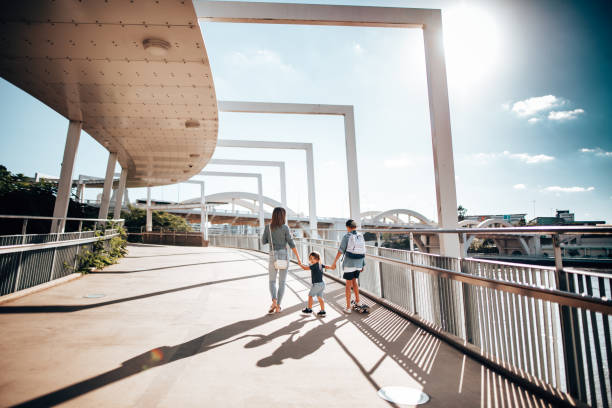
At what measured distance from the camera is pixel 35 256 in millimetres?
6652

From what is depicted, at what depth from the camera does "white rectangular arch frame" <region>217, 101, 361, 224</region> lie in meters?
10.4

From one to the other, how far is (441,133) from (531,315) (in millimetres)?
4075

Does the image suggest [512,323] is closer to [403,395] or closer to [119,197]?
[403,395]

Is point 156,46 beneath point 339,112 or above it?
beneath

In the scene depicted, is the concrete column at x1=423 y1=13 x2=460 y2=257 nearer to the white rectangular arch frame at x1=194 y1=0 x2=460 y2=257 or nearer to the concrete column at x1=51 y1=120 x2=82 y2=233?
the white rectangular arch frame at x1=194 y1=0 x2=460 y2=257

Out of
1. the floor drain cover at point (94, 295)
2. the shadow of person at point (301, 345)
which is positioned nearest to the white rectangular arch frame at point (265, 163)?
the floor drain cover at point (94, 295)

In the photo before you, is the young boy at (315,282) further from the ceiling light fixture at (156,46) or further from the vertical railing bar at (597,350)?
the ceiling light fixture at (156,46)

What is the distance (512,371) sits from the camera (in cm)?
280

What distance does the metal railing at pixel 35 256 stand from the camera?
573 centimetres

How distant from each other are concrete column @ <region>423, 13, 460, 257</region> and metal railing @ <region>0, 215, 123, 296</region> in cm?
798

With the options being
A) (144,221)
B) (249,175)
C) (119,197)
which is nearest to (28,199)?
(119,197)

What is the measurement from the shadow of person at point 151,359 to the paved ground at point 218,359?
0.01 metres

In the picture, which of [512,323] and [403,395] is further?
[512,323]

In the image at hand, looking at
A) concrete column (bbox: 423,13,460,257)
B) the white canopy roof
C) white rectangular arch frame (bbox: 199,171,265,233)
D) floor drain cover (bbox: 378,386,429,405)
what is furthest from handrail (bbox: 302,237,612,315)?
white rectangular arch frame (bbox: 199,171,265,233)
